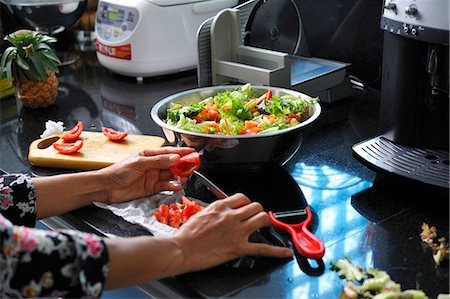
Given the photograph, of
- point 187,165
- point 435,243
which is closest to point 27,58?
point 187,165

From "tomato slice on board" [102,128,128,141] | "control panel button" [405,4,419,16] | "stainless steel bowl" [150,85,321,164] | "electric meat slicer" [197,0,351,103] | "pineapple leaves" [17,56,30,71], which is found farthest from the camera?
"pineapple leaves" [17,56,30,71]

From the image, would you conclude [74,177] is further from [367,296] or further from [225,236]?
[367,296]

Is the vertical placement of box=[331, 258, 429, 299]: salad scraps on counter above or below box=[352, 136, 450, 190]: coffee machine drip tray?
below

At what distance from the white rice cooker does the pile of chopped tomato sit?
2.77 ft

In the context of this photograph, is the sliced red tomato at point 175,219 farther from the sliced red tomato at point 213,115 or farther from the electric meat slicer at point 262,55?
the electric meat slicer at point 262,55

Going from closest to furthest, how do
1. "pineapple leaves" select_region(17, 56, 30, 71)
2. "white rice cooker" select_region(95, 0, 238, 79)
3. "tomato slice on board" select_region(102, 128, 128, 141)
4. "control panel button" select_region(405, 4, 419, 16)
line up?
"control panel button" select_region(405, 4, 419, 16) → "tomato slice on board" select_region(102, 128, 128, 141) → "pineapple leaves" select_region(17, 56, 30, 71) → "white rice cooker" select_region(95, 0, 238, 79)

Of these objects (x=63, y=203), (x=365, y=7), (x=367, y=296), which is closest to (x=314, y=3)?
(x=365, y=7)

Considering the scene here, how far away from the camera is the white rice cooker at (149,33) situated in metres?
2.05

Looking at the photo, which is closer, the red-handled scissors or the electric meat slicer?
the red-handled scissors

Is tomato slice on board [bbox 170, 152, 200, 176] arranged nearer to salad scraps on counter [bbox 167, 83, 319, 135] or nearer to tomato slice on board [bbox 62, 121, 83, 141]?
salad scraps on counter [bbox 167, 83, 319, 135]

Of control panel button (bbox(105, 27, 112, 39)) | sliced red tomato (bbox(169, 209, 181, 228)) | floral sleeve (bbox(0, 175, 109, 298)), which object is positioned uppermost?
control panel button (bbox(105, 27, 112, 39))

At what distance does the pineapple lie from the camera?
75.1 inches

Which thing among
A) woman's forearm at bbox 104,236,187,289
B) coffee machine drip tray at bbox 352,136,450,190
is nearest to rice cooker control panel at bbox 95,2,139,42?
coffee machine drip tray at bbox 352,136,450,190

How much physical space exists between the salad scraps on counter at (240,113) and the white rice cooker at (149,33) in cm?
55
